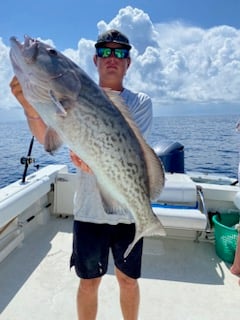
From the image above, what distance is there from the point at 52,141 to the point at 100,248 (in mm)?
874

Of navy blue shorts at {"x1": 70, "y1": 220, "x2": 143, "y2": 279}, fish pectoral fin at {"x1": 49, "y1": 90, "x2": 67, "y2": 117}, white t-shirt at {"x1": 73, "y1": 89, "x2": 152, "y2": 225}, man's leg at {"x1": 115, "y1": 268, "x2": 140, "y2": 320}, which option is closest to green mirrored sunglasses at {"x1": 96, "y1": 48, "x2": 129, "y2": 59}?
white t-shirt at {"x1": 73, "y1": 89, "x2": 152, "y2": 225}


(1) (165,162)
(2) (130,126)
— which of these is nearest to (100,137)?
(2) (130,126)

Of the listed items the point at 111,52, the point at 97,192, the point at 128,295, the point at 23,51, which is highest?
the point at 111,52

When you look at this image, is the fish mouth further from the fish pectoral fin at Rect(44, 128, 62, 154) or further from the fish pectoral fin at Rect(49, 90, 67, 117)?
the fish pectoral fin at Rect(44, 128, 62, 154)

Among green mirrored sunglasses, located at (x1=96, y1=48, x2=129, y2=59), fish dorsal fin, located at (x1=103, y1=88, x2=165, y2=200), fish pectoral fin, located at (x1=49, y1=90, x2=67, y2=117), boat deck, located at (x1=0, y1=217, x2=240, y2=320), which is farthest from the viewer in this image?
boat deck, located at (x1=0, y1=217, x2=240, y2=320)

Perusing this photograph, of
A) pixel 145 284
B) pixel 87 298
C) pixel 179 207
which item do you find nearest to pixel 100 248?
pixel 87 298

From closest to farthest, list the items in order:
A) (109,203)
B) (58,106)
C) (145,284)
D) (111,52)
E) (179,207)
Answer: (58,106) < (109,203) < (111,52) < (145,284) < (179,207)

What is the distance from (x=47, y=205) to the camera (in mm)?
4805

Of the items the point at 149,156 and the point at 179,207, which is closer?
the point at 149,156

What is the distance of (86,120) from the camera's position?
1518mm

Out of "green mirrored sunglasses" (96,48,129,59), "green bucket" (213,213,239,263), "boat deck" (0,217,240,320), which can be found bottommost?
"boat deck" (0,217,240,320)

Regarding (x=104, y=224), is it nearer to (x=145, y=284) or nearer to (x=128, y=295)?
(x=128, y=295)

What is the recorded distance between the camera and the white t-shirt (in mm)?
2084

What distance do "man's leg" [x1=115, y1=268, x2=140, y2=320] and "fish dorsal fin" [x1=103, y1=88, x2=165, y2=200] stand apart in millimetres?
740
